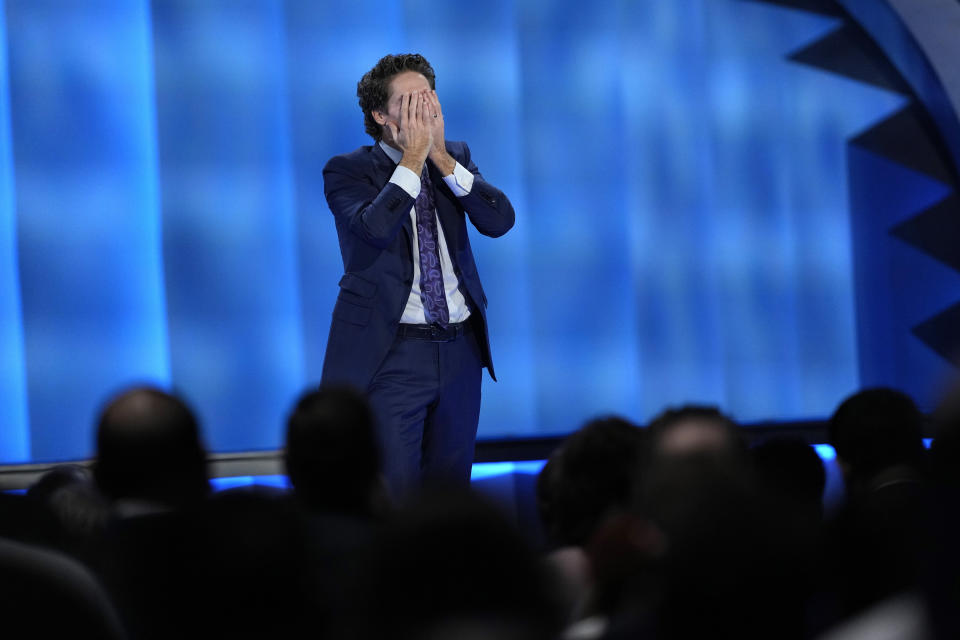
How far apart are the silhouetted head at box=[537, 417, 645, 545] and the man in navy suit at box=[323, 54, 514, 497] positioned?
101 cm

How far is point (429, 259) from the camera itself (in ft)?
8.30

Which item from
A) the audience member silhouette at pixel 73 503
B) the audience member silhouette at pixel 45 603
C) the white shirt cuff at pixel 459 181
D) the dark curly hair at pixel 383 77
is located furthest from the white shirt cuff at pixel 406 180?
the audience member silhouette at pixel 45 603

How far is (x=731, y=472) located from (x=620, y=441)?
48 centimetres

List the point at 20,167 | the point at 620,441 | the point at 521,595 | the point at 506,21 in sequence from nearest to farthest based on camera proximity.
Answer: the point at 521,595, the point at 620,441, the point at 20,167, the point at 506,21

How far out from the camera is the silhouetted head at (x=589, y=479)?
4.44 ft

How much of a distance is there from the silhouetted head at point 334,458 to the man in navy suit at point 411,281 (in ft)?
3.62

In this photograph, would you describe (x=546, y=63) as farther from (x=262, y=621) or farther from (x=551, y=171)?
(x=262, y=621)

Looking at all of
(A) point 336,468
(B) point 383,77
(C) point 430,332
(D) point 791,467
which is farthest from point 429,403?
(A) point 336,468

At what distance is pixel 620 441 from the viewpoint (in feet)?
4.59

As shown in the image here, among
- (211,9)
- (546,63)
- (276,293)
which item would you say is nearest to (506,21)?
(546,63)

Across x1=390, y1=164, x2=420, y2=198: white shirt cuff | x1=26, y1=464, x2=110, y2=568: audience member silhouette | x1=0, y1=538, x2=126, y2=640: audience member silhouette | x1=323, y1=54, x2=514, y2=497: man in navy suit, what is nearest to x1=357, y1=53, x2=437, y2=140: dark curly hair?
x1=323, y1=54, x2=514, y2=497: man in navy suit

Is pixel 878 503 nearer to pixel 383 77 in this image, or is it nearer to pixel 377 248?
pixel 377 248

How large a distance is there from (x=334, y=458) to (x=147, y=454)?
22 centimetres

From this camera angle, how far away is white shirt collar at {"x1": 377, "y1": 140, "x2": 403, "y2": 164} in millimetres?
2617
